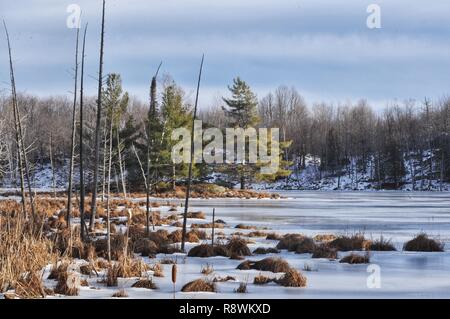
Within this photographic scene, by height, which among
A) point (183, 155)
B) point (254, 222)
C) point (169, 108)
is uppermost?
point (169, 108)

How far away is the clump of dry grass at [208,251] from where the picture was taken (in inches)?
412

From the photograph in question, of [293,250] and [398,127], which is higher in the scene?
[398,127]

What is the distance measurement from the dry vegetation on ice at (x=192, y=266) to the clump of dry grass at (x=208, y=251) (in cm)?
2

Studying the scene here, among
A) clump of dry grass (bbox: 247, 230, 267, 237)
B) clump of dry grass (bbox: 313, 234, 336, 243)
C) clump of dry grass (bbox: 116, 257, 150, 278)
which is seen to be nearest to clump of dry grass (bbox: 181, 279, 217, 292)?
clump of dry grass (bbox: 116, 257, 150, 278)

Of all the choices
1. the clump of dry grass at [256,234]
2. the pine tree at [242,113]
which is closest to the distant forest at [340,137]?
the pine tree at [242,113]

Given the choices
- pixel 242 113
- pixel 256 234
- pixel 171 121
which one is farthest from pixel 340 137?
pixel 256 234

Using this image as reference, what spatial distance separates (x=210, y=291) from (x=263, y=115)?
6590 centimetres

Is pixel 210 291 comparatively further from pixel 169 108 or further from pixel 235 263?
pixel 169 108

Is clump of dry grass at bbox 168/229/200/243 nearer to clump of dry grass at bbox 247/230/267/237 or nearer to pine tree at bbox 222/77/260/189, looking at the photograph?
clump of dry grass at bbox 247/230/267/237

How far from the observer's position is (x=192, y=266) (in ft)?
30.5

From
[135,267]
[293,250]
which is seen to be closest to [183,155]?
[293,250]

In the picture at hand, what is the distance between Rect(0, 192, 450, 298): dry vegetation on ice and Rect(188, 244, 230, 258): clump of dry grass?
0.8 inches
